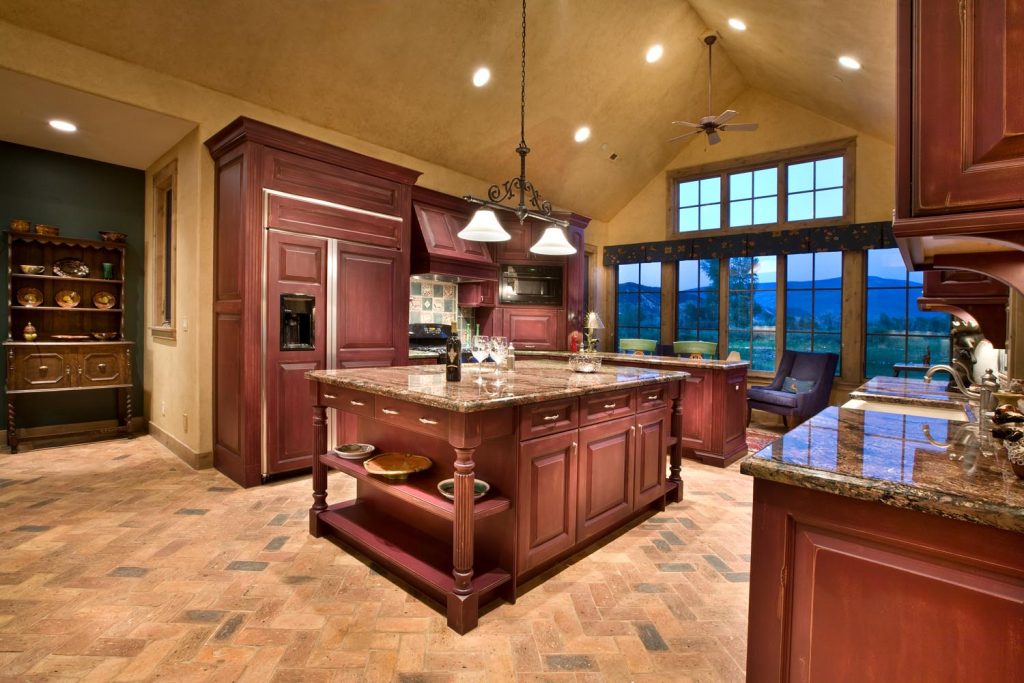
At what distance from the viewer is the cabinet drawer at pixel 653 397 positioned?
2.93 metres

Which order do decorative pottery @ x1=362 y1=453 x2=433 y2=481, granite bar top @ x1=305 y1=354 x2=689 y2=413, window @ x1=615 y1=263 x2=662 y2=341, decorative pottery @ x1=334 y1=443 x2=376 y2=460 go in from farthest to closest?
window @ x1=615 y1=263 x2=662 y2=341
decorative pottery @ x1=334 y1=443 x2=376 y2=460
decorative pottery @ x1=362 y1=453 x2=433 y2=481
granite bar top @ x1=305 y1=354 x2=689 y2=413

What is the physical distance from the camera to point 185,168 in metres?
4.26

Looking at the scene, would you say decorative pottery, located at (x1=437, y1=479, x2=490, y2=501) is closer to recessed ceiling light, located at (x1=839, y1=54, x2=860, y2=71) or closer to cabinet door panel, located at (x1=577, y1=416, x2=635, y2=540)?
cabinet door panel, located at (x1=577, y1=416, x2=635, y2=540)

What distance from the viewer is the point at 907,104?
1.04 m

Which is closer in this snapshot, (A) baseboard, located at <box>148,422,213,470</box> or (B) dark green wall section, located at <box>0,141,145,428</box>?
(A) baseboard, located at <box>148,422,213,470</box>

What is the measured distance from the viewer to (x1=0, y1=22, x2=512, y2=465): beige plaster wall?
131 inches

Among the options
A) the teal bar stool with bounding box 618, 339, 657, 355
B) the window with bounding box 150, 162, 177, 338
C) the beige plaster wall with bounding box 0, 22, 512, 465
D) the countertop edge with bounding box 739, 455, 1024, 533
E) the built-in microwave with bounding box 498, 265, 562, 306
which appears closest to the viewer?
the countertop edge with bounding box 739, 455, 1024, 533

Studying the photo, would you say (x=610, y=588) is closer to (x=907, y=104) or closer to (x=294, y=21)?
(x=907, y=104)

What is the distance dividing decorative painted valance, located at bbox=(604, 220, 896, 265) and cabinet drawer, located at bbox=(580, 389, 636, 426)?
17.2 feet

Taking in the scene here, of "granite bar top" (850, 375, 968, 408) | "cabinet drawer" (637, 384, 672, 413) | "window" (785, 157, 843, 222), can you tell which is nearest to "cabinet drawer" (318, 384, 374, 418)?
"cabinet drawer" (637, 384, 672, 413)

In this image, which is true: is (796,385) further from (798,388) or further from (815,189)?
(815,189)

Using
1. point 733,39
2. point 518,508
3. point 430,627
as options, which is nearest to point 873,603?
point 518,508

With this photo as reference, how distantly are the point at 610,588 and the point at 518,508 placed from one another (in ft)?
2.12

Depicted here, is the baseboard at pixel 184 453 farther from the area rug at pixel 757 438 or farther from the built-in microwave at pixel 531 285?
the area rug at pixel 757 438
